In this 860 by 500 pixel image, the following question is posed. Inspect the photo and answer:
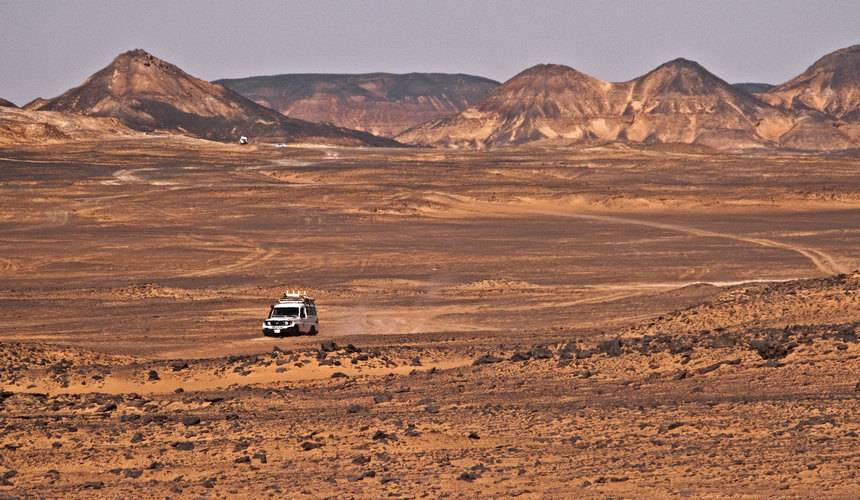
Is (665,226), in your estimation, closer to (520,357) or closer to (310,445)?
(520,357)

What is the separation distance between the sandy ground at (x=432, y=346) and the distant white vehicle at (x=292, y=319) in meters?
0.34

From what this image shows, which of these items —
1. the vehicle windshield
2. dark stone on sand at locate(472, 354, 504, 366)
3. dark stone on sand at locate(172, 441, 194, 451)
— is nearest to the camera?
dark stone on sand at locate(172, 441, 194, 451)

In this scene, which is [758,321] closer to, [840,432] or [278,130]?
→ [840,432]

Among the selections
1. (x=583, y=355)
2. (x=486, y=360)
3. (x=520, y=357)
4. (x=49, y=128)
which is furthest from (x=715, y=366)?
(x=49, y=128)

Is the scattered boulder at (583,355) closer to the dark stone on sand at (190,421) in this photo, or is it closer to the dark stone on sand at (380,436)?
the dark stone on sand at (380,436)

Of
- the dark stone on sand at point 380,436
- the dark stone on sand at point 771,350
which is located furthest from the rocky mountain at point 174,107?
the dark stone on sand at point 380,436

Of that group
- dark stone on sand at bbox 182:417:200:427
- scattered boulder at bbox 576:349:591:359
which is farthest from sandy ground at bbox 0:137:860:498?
→ scattered boulder at bbox 576:349:591:359

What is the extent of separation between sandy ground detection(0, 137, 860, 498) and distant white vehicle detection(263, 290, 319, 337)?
34cm

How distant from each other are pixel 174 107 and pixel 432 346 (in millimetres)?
160611

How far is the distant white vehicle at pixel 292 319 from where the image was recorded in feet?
76.5

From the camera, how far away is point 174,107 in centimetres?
17338

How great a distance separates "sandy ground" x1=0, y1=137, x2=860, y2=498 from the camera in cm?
1027

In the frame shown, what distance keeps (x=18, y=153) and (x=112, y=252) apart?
5065cm

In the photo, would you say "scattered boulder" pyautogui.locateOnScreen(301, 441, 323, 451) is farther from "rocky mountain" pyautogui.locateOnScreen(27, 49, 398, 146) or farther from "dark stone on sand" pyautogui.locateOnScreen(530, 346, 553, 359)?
"rocky mountain" pyautogui.locateOnScreen(27, 49, 398, 146)
